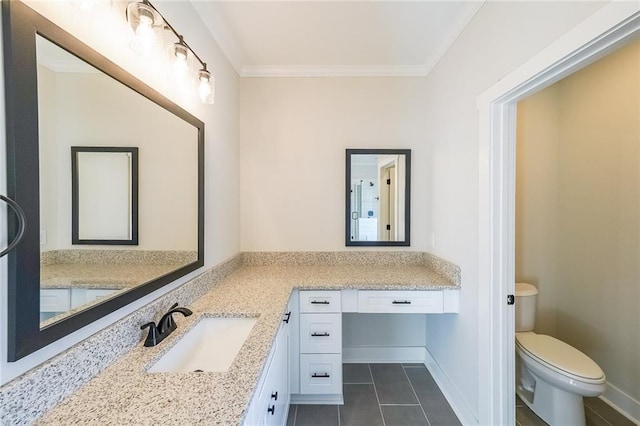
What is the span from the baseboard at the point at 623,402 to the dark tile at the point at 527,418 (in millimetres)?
561

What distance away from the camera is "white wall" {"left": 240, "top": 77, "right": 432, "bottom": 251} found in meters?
2.40

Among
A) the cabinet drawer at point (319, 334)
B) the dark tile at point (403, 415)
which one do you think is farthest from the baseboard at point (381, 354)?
the cabinet drawer at point (319, 334)

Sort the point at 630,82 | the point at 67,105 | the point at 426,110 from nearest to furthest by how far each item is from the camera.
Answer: the point at 67,105, the point at 630,82, the point at 426,110

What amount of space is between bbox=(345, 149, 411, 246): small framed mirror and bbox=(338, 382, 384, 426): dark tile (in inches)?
45.4

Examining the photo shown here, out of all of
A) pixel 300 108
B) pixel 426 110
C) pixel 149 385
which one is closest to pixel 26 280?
pixel 149 385

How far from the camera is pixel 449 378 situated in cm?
201

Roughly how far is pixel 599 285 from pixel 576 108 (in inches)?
53.9

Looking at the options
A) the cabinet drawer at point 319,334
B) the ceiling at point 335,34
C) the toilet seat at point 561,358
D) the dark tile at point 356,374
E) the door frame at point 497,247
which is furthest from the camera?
the dark tile at point 356,374

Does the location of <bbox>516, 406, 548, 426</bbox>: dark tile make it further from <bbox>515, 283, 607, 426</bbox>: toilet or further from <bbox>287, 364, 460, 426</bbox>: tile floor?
<bbox>287, 364, 460, 426</bbox>: tile floor

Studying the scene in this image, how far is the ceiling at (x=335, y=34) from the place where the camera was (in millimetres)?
1641

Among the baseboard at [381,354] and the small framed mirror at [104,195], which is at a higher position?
the small framed mirror at [104,195]

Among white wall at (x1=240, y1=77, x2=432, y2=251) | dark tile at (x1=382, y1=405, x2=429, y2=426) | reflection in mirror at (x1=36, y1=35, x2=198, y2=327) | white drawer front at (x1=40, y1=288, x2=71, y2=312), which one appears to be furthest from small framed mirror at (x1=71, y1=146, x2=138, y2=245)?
dark tile at (x1=382, y1=405, x2=429, y2=426)

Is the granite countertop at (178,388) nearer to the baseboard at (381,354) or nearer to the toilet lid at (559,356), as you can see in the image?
the baseboard at (381,354)

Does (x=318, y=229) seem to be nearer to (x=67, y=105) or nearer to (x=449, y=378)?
(x=449, y=378)
